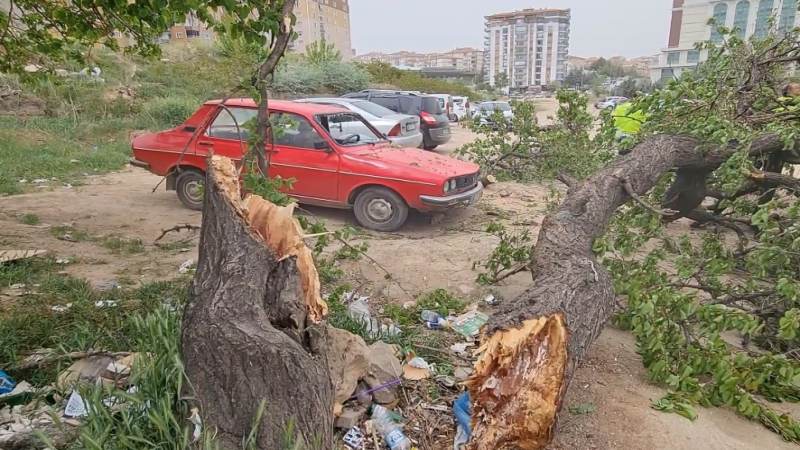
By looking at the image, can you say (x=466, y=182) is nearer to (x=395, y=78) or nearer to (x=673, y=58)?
(x=395, y=78)

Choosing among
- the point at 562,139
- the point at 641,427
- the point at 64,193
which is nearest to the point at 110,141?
the point at 64,193

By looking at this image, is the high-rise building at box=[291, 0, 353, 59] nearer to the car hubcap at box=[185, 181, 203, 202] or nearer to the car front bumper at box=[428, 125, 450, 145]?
the car front bumper at box=[428, 125, 450, 145]

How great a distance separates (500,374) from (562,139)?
14.6ft

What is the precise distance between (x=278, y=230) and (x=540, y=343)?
147 cm

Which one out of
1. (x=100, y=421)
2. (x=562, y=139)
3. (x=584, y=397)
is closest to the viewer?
(x=100, y=421)

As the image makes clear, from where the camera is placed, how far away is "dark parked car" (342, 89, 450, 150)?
498 inches

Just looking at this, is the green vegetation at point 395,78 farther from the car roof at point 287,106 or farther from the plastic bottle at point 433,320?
the plastic bottle at point 433,320

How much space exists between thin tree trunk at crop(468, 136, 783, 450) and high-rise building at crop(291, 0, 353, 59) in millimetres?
50123

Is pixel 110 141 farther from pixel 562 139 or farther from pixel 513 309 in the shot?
pixel 513 309

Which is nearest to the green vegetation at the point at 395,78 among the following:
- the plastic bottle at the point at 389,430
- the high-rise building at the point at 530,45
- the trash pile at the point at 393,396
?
the trash pile at the point at 393,396

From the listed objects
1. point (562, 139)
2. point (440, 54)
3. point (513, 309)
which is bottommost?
point (513, 309)

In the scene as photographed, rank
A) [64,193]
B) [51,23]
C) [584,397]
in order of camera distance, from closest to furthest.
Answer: [584,397] < [51,23] < [64,193]

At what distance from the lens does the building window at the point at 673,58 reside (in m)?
47.8

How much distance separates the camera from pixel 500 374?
2402mm
